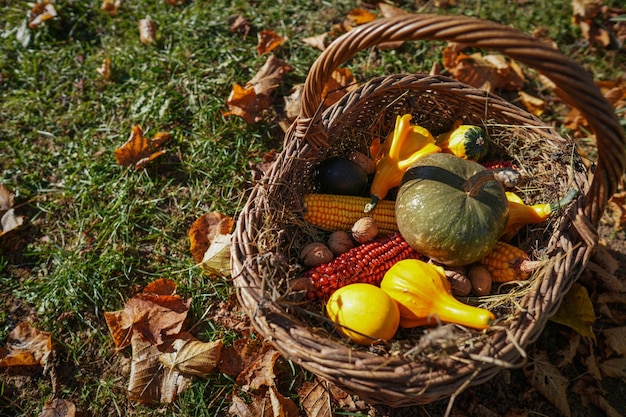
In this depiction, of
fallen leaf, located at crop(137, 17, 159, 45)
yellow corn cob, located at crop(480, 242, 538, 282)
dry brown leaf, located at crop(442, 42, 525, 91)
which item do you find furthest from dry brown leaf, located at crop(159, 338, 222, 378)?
dry brown leaf, located at crop(442, 42, 525, 91)

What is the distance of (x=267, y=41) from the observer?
3.79 meters

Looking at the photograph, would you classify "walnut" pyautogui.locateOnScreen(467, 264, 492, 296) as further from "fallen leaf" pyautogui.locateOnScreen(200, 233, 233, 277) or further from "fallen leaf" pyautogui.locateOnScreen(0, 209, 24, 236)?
"fallen leaf" pyautogui.locateOnScreen(0, 209, 24, 236)

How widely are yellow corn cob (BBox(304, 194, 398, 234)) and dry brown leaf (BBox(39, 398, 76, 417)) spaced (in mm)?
1662

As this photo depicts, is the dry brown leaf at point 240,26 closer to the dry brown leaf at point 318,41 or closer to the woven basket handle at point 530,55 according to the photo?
the dry brown leaf at point 318,41

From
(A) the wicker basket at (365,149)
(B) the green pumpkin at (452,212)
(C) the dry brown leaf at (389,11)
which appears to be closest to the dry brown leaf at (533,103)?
(A) the wicker basket at (365,149)

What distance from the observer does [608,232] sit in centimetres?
319

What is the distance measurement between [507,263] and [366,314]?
0.85 meters

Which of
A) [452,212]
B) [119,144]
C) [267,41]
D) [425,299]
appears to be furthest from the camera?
[267,41]

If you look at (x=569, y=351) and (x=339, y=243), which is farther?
(x=569, y=351)

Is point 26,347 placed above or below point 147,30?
below

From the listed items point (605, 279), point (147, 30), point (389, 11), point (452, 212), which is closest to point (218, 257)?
point (452, 212)

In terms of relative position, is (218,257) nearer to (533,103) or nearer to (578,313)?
(578,313)

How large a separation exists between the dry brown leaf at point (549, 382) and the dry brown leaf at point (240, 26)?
3.23 metres

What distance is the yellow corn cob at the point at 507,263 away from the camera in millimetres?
2312
